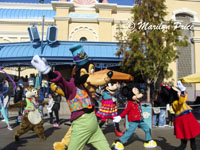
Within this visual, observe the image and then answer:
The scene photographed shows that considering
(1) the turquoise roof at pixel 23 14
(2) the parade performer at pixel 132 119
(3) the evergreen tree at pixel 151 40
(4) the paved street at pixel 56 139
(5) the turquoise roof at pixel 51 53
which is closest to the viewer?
(2) the parade performer at pixel 132 119

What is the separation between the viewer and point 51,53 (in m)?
12.9

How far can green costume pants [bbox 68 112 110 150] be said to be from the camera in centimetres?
288

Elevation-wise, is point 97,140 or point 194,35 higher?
point 194,35

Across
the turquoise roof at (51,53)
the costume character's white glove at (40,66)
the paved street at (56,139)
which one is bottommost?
the paved street at (56,139)

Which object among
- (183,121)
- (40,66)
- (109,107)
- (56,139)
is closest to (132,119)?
(183,121)

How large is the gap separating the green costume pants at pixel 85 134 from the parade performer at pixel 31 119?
9.81ft

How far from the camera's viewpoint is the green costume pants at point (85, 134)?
2.88 m

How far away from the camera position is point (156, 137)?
248 inches

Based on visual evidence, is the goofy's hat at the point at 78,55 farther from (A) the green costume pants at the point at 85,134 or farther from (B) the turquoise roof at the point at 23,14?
(B) the turquoise roof at the point at 23,14

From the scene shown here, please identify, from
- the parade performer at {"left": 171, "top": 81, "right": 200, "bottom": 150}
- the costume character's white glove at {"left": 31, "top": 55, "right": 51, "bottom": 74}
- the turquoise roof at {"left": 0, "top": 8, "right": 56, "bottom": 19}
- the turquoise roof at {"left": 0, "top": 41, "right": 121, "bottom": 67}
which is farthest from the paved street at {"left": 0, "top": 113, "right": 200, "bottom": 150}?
the turquoise roof at {"left": 0, "top": 8, "right": 56, "bottom": 19}

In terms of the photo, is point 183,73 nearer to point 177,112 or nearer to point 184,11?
point 184,11

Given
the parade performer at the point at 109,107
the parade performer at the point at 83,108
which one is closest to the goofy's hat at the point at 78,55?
the parade performer at the point at 83,108

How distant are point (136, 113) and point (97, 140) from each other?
2.01 meters

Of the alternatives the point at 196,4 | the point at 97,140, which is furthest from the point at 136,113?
the point at 196,4
